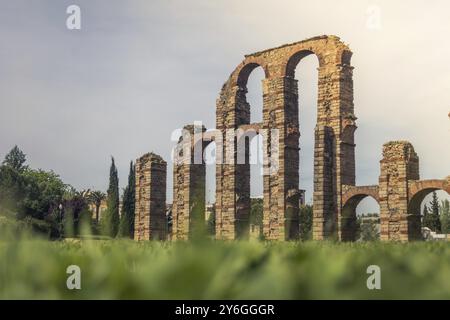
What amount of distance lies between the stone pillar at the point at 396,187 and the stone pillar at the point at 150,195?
13.6 metres

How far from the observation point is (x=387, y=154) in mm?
24391

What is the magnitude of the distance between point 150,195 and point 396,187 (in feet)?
48.8

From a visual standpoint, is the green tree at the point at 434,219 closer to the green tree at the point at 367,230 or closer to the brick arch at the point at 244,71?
the green tree at the point at 367,230

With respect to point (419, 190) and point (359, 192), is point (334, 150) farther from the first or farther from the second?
point (419, 190)

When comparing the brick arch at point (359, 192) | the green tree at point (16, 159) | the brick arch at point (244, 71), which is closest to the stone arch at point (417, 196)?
the brick arch at point (359, 192)

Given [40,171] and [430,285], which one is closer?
[430,285]

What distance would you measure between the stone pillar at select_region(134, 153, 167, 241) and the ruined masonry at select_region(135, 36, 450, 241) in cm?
13

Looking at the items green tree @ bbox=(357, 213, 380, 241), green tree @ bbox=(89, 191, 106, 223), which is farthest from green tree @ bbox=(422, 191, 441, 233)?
green tree @ bbox=(89, 191, 106, 223)

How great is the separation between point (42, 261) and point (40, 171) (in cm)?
6560

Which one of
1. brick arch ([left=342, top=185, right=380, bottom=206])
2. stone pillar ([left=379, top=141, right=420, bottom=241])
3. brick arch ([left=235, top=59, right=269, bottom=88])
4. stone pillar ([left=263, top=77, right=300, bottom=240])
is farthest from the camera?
brick arch ([left=235, top=59, right=269, bottom=88])

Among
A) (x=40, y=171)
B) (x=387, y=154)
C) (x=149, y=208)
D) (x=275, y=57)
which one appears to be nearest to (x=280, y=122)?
(x=275, y=57)

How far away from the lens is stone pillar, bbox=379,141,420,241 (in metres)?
23.8

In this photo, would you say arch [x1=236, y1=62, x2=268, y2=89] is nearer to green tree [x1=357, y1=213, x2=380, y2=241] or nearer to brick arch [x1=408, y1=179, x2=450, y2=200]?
green tree [x1=357, y1=213, x2=380, y2=241]
